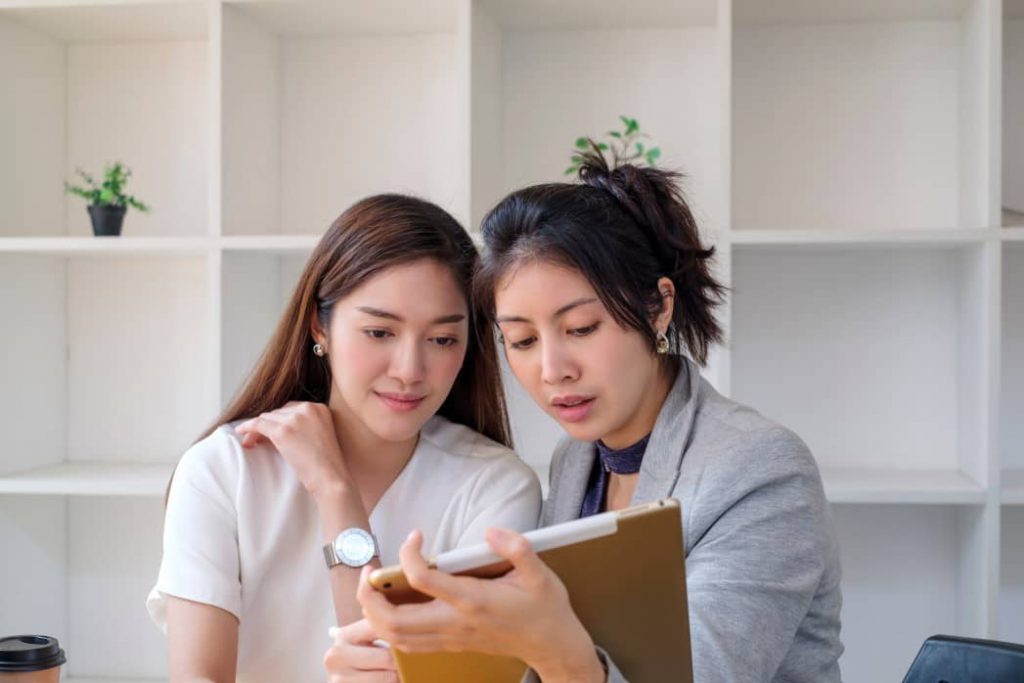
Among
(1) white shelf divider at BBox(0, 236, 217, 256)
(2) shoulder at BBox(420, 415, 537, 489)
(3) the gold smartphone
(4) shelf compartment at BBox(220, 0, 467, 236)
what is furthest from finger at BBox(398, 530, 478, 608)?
(4) shelf compartment at BBox(220, 0, 467, 236)

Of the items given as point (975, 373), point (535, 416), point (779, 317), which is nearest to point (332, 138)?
point (535, 416)

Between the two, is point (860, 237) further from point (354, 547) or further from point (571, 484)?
point (354, 547)

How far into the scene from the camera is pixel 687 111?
2666mm

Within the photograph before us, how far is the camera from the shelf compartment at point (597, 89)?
2.62 metres

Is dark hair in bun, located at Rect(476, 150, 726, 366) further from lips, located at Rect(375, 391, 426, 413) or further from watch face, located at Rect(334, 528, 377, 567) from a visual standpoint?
watch face, located at Rect(334, 528, 377, 567)

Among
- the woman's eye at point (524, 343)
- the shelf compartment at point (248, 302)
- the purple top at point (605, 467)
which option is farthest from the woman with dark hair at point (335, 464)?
the shelf compartment at point (248, 302)

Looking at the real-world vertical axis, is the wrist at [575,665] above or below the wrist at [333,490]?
below

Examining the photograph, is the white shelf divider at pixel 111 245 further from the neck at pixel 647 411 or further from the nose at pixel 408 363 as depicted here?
the neck at pixel 647 411

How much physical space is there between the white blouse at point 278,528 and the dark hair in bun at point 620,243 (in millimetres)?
368

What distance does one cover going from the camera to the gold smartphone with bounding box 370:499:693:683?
3.20 feet

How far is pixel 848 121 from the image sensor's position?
2.64 m

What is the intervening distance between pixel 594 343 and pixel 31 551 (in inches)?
73.0

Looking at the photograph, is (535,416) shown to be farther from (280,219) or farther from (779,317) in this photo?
(280,219)

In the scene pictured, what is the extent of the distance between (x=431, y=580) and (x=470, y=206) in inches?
58.4
